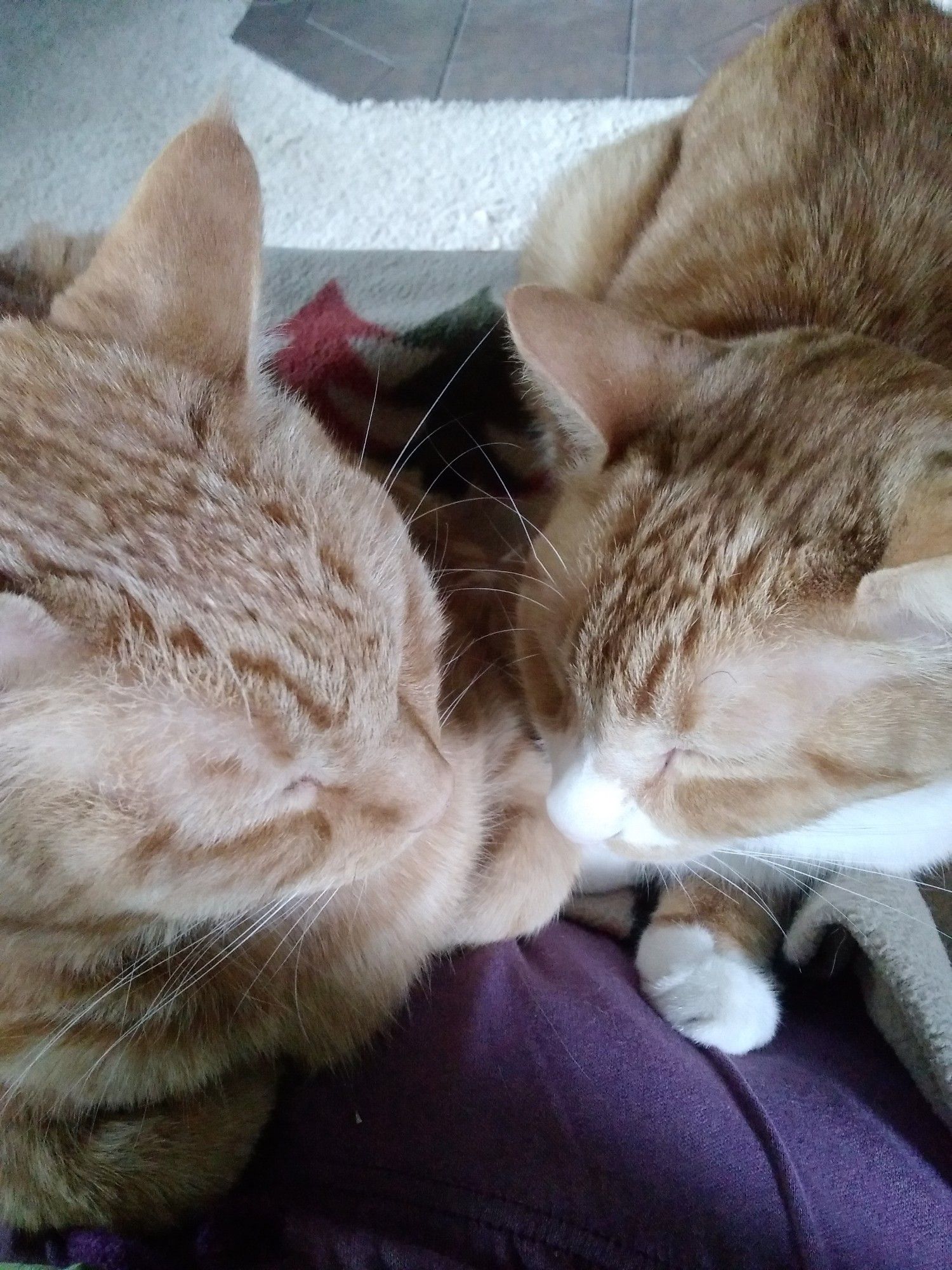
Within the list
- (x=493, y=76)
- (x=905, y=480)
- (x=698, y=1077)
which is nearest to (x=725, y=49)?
(x=493, y=76)

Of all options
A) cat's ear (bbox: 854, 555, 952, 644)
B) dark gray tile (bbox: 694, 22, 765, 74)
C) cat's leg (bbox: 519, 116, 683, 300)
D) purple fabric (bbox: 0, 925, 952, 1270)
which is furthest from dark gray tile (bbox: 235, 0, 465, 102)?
purple fabric (bbox: 0, 925, 952, 1270)

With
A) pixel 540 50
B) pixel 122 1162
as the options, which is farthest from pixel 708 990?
pixel 540 50

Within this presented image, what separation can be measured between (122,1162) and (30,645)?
1.96 feet

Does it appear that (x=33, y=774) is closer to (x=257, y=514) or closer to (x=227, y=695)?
(x=227, y=695)

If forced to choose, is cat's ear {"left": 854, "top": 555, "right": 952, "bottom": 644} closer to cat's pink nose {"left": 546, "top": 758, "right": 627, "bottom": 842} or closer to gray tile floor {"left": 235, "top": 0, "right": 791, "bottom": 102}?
cat's pink nose {"left": 546, "top": 758, "right": 627, "bottom": 842}

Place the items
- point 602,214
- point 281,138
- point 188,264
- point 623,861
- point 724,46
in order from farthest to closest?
1. point 724,46
2. point 281,138
3. point 602,214
4. point 623,861
5. point 188,264

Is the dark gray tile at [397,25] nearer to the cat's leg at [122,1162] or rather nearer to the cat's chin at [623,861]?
the cat's chin at [623,861]

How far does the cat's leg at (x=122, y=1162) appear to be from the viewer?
3.00 ft

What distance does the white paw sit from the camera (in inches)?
41.3

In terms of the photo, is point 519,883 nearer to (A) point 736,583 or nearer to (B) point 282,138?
(A) point 736,583

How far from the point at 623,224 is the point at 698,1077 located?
1311mm

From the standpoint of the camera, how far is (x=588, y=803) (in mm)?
912

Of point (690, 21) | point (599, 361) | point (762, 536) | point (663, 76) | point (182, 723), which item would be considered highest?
point (690, 21)

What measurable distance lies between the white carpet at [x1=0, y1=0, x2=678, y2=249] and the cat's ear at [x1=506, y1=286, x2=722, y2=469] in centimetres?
130
